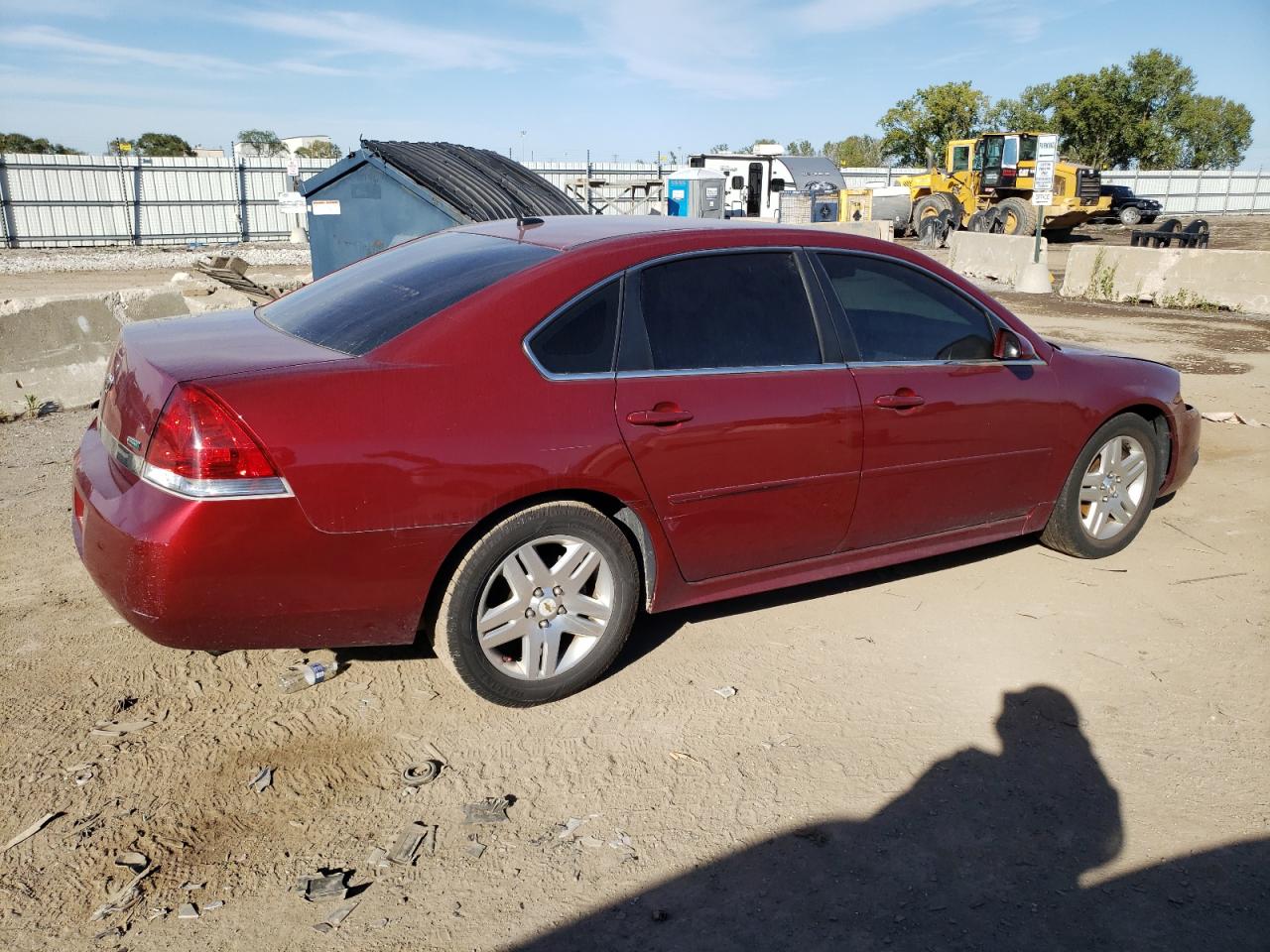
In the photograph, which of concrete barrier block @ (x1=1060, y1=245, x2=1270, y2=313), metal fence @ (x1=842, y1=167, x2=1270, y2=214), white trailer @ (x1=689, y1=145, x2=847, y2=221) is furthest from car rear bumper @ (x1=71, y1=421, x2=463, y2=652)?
metal fence @ (x1=842, y1=167, x2=1270, y2=214)

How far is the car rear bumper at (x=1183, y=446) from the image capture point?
5121 millimetres

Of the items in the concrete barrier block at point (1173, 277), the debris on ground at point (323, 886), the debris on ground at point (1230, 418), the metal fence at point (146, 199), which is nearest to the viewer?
the debris on ground at point (323, 886)

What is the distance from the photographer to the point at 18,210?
2580cm

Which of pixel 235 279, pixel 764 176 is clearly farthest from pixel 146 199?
pixel 764 176

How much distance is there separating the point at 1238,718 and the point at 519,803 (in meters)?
2.54

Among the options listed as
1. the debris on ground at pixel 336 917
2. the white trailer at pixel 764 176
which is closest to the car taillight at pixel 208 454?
the debris on ground at pixel 336 917

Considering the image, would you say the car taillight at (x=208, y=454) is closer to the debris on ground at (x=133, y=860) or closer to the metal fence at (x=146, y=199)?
the debris on ground at (x=133, y=860)

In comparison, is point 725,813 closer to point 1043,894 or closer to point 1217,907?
point 1043,894

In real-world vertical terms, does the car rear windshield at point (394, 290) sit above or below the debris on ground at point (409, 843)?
above

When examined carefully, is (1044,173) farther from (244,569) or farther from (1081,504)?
(244,569)

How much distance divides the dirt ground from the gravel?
2036 centimetres

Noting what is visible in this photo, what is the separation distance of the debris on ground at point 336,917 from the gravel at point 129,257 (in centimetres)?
2145

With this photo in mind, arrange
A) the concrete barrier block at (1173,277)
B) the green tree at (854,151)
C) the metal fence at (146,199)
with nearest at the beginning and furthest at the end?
the concrete barrier block at (1173,277) < the metal fence at (146,199) < the green tree at (854,151)

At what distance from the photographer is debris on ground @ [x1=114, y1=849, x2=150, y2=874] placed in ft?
8.71
